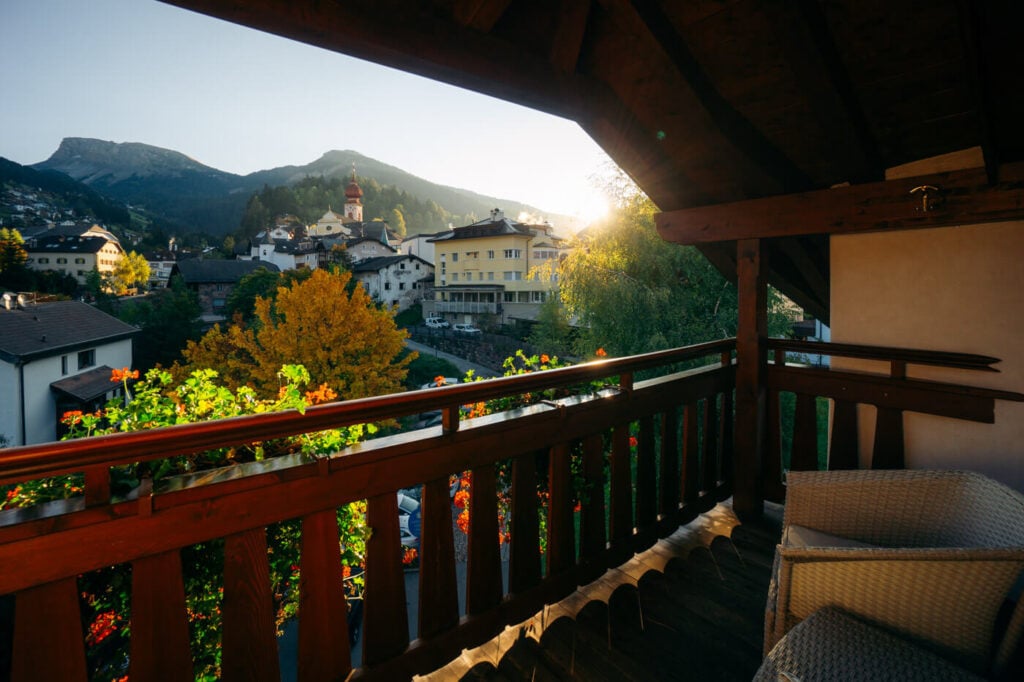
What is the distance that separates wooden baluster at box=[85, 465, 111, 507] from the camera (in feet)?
3.28

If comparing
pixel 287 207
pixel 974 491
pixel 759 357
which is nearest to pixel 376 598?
pixel 974 491

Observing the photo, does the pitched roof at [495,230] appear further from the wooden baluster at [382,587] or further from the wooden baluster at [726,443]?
the wooden baluster at [382,587]

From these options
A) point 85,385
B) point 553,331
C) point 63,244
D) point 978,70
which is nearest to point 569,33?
point 978,70

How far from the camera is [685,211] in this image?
2996mm

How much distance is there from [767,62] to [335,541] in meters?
2.40

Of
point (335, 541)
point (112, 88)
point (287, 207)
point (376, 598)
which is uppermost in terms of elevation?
point (287, 207)

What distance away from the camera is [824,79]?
2008 mm

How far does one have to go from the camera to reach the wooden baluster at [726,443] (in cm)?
300

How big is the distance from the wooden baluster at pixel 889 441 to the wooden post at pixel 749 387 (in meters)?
0.57

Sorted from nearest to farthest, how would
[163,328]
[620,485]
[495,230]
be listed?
[620,485] → [163,328] → [495,230]

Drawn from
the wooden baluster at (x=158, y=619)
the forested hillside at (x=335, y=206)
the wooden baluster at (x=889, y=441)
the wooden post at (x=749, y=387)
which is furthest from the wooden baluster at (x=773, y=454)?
the forested hillside at (x=335, y=206)

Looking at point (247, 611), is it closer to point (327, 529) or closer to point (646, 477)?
point (327, 529)

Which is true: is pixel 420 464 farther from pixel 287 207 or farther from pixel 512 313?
pixel 287 207

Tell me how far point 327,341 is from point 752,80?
14618 millimetres
